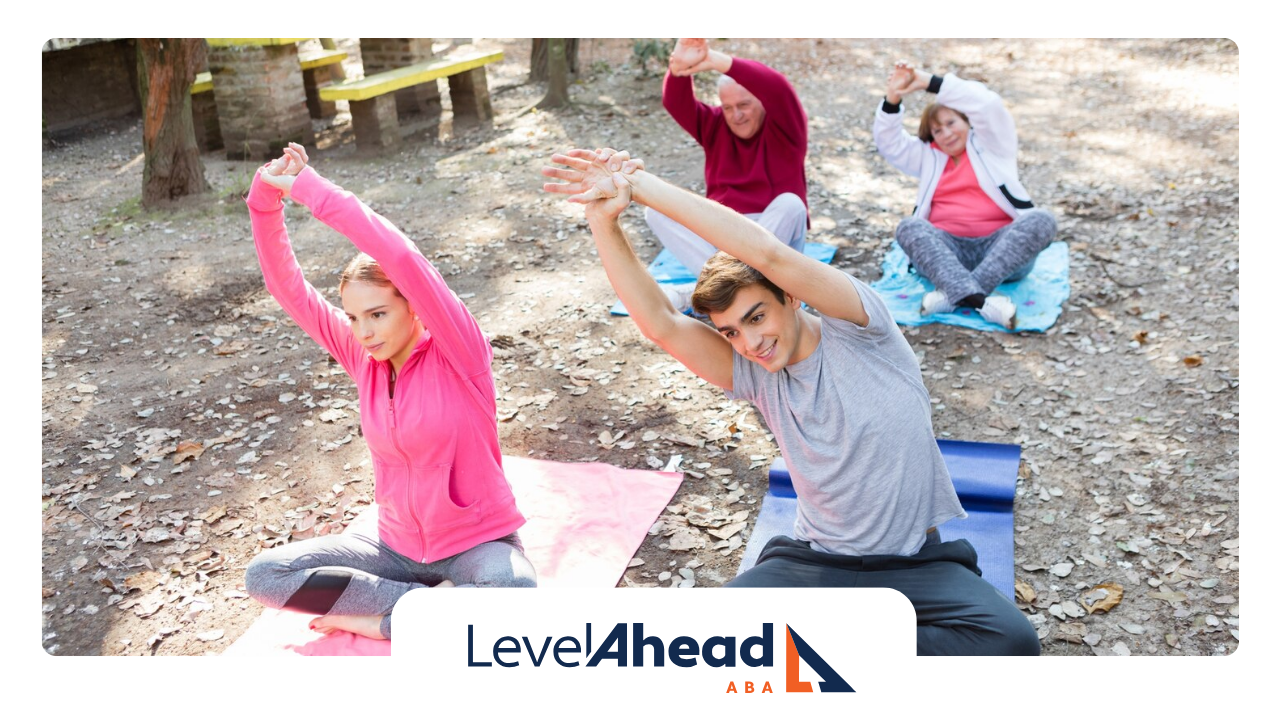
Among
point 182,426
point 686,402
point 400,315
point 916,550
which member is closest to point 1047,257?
point 686,402

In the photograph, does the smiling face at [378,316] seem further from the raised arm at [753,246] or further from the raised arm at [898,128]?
the raised arm at [898,128]

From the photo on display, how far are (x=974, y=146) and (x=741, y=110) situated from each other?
50.7 inches

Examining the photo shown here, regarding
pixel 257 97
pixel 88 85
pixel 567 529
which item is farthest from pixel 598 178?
pixel 88 85

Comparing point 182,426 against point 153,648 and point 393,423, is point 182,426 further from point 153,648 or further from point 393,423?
point 393,423

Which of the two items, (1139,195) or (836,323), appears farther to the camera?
(1139,195)

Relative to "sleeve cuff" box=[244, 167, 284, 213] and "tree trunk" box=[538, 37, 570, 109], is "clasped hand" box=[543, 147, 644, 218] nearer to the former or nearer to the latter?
"sleeve cuff" box=[244, 167, 284, 213]

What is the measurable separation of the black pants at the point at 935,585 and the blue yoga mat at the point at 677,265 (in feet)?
11.0

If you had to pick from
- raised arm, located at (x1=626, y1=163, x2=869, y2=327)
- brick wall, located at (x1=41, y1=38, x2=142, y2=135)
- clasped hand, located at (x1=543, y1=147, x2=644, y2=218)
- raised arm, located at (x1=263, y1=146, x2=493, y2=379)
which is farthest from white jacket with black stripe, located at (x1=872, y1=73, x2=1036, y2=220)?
brick wall, located at (x1=41, y1=38, x2=142, y2=135)

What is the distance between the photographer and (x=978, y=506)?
3908 mm

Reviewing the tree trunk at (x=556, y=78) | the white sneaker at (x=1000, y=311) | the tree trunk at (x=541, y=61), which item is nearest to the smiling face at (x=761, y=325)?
the white sneaker at (x=1000, y=311)

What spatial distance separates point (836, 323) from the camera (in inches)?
111

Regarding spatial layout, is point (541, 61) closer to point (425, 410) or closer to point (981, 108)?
point (981, 108)

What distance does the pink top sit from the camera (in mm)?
5801

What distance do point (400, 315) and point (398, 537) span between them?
2.42 ft
